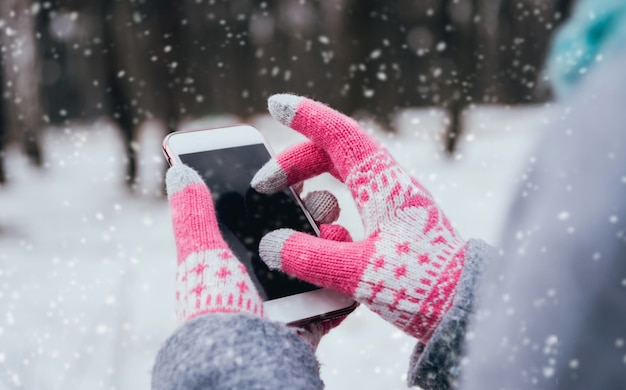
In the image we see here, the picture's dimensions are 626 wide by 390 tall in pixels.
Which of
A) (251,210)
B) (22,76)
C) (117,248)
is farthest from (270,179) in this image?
(22,76)

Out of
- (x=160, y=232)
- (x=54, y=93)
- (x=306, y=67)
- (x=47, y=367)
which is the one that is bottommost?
(x=47, y=367)

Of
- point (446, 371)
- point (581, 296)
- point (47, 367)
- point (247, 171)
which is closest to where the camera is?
point (581, 296)

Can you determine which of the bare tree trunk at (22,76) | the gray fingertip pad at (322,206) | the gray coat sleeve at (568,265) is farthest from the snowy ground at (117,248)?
the gray coat sleeve at (568,265)

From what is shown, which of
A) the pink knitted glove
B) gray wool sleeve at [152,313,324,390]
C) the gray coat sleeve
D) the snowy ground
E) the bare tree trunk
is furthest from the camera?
the bare tree trunk

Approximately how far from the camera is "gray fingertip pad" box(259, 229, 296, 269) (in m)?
0.46

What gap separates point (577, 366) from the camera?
167 mm

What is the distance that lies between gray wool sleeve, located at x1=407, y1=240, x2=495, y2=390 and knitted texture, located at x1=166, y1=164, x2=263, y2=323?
5.1 inches

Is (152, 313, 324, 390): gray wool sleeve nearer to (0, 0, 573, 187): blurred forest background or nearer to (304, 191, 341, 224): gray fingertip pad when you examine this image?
(304, 191, 341, 224): gray fingertip pad

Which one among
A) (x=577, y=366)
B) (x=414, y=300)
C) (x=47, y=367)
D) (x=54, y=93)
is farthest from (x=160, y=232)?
(x=577, y=366)

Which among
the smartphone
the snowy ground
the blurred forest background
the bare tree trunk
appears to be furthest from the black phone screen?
the bare tree trunk

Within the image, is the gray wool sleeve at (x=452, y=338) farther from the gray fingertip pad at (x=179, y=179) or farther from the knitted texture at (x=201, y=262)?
the gray fingertip pad at (x=179, y=179)

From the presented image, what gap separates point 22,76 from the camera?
3.74 ft

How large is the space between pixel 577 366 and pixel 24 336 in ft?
3.00

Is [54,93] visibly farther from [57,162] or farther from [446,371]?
[446,371]
